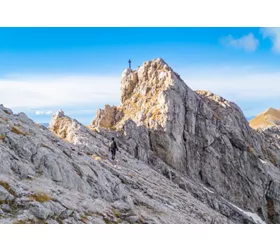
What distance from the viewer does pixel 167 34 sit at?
67.3 feet

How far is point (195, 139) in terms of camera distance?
231 ft

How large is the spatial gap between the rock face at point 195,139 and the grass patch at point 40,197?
44.0 metres

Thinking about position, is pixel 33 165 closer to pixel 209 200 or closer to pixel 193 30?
pixel 193 30

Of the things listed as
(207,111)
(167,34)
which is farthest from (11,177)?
(207,111)

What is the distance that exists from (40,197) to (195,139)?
56.7m

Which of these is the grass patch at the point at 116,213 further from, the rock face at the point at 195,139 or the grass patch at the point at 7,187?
the rock face at the point at 195,139

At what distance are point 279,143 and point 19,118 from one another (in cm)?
7993

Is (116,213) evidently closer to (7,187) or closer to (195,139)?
(7,187)

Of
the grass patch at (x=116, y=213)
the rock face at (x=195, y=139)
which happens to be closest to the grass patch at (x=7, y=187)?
the grass patch at (x=116, y=213)

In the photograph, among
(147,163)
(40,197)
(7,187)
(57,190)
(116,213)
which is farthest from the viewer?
(147,163)

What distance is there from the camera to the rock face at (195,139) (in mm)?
65188

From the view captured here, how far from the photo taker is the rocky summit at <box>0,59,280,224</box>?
17.6m

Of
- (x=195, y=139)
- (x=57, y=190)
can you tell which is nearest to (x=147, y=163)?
(x=195, y=139)

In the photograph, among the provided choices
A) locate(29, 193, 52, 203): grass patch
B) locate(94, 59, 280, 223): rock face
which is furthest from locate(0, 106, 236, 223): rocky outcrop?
locate(94, 59, 280, 223): rock face
